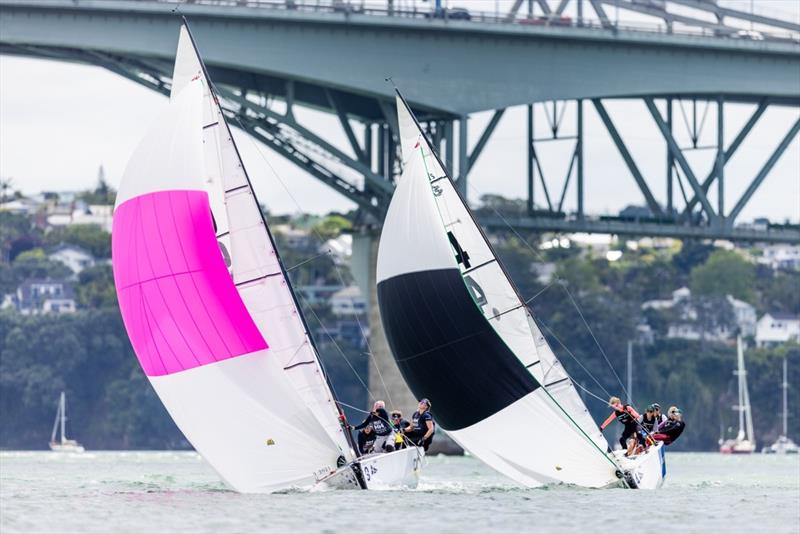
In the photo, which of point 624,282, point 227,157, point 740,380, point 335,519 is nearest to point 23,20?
point 227,157

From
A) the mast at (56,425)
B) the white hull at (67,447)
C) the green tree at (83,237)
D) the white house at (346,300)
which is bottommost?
the white hull at (67,447)

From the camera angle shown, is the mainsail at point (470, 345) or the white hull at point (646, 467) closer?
the mainsail at point (470, 345)

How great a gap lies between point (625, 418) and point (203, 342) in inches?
396

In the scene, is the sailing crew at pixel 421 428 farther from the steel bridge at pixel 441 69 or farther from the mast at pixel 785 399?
the mast at pixel 785 399

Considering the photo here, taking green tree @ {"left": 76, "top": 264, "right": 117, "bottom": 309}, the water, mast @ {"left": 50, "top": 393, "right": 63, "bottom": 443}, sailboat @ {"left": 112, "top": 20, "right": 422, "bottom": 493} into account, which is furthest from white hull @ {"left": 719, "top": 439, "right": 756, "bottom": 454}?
sailboat @ {"left": 112, "top": 20, "right": 422, "bottom": 493}

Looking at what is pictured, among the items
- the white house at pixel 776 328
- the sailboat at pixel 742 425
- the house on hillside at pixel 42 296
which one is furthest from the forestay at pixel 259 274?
the white house at pixel 776 328

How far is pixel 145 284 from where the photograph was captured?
41.4 m

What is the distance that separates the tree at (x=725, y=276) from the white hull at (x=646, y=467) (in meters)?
115

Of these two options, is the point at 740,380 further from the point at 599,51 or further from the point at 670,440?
the point at 670,440

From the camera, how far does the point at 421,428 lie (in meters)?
45.6

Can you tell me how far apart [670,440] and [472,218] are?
6.22m

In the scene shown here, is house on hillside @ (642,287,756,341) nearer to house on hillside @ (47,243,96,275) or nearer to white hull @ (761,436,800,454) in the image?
white hull @ (761,436,800,454)

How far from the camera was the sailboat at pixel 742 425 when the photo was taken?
4764 inches

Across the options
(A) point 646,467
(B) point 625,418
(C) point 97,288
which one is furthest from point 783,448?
(A) point 646,467
